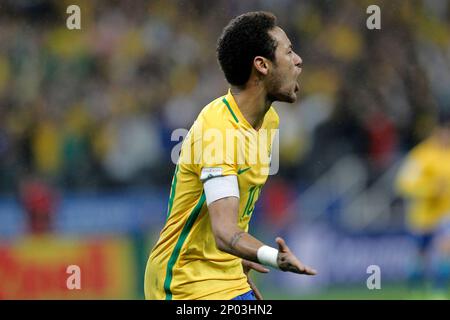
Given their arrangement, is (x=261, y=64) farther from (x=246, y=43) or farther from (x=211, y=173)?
(x=211, y=173)

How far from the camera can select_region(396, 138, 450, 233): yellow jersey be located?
12602mm

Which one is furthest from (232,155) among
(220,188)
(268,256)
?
(268,256)

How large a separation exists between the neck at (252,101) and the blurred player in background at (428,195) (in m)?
7.09

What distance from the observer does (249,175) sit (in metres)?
5.70

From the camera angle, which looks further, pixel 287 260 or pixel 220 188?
pixel 220 188

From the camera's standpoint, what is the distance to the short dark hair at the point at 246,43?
5.73 meters

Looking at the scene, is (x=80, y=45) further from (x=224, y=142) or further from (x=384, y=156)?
(x=224, y=142)

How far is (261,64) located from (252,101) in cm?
21

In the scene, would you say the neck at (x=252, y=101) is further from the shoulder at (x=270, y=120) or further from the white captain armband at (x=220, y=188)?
the white captain armband at (x=220, y=188)

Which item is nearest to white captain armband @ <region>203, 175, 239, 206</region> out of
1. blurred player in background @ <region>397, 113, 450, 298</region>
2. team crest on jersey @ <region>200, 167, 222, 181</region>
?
team crest on jersey @ <region>200, 167, 222, 181</region>

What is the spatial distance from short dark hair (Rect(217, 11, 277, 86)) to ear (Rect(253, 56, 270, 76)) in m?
0.02

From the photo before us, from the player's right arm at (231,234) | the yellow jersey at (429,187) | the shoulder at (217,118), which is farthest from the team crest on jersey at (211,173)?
the yellow jersey at (429,187)

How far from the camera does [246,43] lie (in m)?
5.74

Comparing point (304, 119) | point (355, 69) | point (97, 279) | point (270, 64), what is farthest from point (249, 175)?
point (355, 69)
